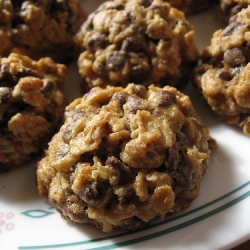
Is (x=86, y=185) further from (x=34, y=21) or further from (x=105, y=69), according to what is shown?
(x=34, y=21)

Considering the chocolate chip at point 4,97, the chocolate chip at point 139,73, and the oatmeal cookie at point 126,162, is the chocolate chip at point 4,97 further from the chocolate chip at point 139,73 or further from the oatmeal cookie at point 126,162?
the chocolate chip at point 139,73

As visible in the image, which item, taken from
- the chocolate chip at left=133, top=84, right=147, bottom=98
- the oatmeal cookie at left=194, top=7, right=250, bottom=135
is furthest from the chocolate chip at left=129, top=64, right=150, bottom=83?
the oatmeal cookie at left=194, top=7, right=250, bottom=135

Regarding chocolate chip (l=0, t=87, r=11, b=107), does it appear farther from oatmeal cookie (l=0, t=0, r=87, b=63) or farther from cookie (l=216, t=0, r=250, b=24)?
cookie (l=216, t=0, r=250, b=24)

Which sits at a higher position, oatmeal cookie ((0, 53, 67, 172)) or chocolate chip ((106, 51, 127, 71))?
chocolate chip ((106, 51, 127, 71))

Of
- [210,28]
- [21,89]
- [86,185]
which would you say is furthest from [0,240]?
[210,28]

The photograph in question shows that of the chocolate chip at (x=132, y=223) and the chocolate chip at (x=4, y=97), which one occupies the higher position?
the chocolate chip at (x=4, y=97)

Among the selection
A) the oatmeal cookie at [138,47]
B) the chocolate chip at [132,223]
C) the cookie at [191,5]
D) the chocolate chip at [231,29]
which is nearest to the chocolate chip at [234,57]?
the chocolate chip at [231,29]

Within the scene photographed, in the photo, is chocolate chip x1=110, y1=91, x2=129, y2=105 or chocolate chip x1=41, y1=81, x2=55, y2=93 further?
chocolate chip x1=41, y1=81, x2=55, y2=93
